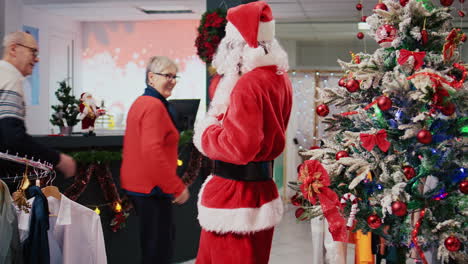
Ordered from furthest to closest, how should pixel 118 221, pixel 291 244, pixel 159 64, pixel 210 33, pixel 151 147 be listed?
1. pixel 291 244
2. pixel 210 33
3. pixel 118 221
4. pixel 159 64
5. pixel 151 147

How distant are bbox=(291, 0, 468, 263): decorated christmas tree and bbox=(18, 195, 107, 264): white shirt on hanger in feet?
3.36

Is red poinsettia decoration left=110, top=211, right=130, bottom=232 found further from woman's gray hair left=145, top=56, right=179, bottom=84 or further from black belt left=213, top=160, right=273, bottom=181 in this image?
black belt left=213, top=160, right=273, bottom=181

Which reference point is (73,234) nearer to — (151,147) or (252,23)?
(151,147)

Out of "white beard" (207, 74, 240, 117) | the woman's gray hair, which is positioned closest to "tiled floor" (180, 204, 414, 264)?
the woman's gray hair

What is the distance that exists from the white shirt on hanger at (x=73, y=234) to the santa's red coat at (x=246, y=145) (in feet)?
1.58

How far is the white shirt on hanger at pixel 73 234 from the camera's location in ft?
7.37

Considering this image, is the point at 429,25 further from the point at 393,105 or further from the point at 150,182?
the point at 150,182

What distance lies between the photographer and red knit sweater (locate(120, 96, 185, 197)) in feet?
10.2

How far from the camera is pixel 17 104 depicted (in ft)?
7.44

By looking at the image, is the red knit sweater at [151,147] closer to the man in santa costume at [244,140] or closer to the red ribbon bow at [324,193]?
the man in santa costume at [244,140]

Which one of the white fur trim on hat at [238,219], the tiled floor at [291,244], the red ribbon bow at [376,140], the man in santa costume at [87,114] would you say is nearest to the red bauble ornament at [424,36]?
the red ribbon bow at [376,140]

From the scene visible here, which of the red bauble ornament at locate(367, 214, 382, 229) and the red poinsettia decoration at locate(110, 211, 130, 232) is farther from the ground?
the red bauble ornament at locate(367, 214, 382, 229)

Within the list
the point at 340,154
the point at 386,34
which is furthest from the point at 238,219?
the point at 386,34

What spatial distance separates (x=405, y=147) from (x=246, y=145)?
0.87 meters
